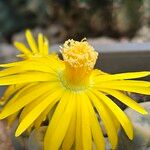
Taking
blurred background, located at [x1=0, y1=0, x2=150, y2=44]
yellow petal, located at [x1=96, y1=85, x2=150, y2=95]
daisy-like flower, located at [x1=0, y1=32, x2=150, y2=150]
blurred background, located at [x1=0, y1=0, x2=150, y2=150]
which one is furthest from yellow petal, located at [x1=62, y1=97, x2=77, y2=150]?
blurred background, located at [x1=0, y1=0, x2=150, y2=44]

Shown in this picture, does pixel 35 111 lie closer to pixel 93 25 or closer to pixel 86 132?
pixel 86 132

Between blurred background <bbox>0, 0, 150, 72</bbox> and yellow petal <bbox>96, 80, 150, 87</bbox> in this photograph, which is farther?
blurred background <bbox>0, 0, 150, 72</bbox>

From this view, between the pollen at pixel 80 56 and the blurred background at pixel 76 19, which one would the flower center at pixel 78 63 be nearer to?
the pollen at pixel 80 56

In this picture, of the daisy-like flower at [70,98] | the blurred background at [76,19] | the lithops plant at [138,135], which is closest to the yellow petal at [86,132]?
the daisy-like flower at [70,98]

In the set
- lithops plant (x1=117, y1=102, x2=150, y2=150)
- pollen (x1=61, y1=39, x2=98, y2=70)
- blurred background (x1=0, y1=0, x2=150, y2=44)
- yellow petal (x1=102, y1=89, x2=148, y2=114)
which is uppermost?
blurred background (x1=0, y1=0, x2=150, y2=44)

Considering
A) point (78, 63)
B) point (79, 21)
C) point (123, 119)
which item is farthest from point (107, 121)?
point (79, 21)

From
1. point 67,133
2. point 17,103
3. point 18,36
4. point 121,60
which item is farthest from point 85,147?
point 18,36

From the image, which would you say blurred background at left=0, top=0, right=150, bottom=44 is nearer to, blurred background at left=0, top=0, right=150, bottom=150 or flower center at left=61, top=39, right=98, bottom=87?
blurred background at left=0, top=0, right=150, bottom=150
